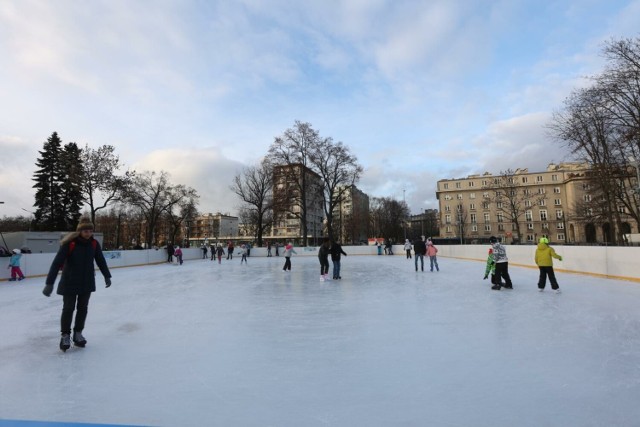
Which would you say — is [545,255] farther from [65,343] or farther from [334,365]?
[65,343]

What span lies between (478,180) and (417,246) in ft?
228

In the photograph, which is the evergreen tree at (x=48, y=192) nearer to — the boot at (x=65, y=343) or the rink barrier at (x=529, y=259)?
the rink barrier at (x=529, y=259)

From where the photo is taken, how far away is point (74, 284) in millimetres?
4082

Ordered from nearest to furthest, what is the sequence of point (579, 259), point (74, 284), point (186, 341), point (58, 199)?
point (74, 284), point (186, 341), point (579, 259), point (58, 199)

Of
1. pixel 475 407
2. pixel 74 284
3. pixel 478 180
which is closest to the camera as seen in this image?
pixel 475 407

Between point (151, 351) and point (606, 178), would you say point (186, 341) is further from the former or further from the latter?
point (606, 178)

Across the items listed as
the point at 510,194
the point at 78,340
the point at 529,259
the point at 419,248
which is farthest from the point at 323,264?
the point at 510,194

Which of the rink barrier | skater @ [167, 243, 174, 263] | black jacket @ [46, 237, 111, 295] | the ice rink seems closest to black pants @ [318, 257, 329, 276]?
the ice rink

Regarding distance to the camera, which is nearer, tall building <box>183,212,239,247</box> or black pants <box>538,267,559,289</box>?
black pants <box>538,267,559,289</box>

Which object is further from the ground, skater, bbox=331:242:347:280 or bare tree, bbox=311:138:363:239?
bare tree, bbox=311:138:363:239

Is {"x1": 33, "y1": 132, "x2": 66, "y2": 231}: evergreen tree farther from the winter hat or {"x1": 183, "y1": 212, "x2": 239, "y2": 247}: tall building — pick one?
{"x1": 183, "y1": 212, "x2": 239, "y2": 247}: tall building

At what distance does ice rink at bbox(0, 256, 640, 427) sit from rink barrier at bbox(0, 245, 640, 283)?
4.97 m

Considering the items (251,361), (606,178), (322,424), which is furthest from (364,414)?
(606,178)

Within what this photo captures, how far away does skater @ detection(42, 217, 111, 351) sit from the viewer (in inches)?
159
